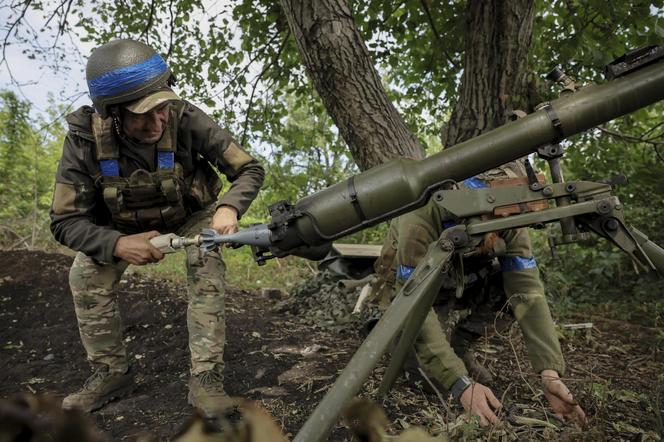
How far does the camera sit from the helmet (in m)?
2.59

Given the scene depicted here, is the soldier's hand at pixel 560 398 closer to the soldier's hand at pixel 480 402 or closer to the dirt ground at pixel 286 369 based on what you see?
the dirt ground at pixel 286 369

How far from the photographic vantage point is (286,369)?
10.9 feet

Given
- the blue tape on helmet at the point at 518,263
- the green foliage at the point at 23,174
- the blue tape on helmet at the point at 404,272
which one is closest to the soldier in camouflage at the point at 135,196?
the blue tape on helmet at the point at 404,272

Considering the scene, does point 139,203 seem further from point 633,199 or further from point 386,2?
point 633,199

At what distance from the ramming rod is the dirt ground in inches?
29.4

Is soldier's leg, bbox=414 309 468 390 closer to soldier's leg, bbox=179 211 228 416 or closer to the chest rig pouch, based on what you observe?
soldier's leg, bbox=179 211 228 416

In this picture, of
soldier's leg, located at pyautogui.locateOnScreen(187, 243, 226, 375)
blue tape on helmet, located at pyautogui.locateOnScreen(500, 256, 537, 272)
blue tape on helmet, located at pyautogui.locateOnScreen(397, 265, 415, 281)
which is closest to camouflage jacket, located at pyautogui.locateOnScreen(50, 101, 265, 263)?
soldier's leg, located at pyautogui.locateOnScreen(187, 243, 226, 375)

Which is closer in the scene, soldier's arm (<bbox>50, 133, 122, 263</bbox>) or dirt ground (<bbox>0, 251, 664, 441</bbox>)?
dirt ground (<bbox>0, 251, 664, 441</bbox>)

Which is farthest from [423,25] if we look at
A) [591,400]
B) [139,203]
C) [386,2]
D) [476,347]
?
[591,400]

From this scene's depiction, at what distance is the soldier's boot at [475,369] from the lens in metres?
2.97

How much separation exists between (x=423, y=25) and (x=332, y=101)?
96.9 inches

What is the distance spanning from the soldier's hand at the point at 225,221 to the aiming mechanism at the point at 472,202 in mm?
448

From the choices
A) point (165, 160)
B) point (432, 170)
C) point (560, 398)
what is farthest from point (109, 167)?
point (560, 398)

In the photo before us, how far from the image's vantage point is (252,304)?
224 inches
